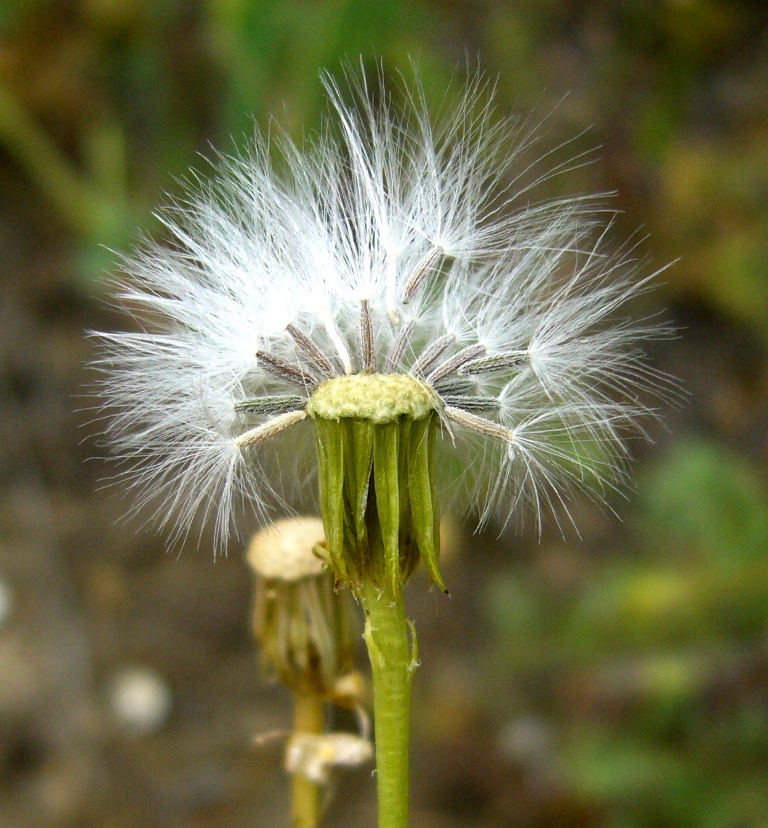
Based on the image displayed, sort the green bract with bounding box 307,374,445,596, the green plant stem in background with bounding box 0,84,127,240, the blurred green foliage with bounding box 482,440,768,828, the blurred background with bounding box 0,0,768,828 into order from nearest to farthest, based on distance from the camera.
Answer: the green bract with bounding box 307,374,445,596 → the blurred green foliage with bounding box 482,440,768,828 → the blurred background with bounding box 0,0,768,828 → the green plant stem in background with bounding box 0,84,127,240

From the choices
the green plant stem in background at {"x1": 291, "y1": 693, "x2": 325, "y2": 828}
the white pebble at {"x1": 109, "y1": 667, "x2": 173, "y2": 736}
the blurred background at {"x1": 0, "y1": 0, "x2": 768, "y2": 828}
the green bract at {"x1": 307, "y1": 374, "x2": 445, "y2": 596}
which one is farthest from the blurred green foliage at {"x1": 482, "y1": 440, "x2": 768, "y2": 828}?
the green bract at {"x1": 307, "y1": 374, "x2": 445, "y2": 596}

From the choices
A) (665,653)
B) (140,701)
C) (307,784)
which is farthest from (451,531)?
(307,784)

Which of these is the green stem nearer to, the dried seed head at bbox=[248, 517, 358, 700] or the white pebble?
the dried seed head at bbox=[248, 517, 358, 700]

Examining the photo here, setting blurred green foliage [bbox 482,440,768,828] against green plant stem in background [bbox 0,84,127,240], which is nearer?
blurred green foliage [bbox 482,440,768,828]

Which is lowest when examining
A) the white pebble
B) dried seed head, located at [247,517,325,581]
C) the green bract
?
the white pebble

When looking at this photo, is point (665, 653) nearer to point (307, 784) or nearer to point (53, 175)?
point (307, 784)

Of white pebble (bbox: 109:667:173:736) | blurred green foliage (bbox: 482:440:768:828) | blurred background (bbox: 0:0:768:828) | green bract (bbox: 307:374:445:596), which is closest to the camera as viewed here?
green bract (bbox: 307:374:445:596)

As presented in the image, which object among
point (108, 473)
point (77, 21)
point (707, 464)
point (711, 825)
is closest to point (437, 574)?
point (711, 825)

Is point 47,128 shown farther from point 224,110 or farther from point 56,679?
point 56,679
